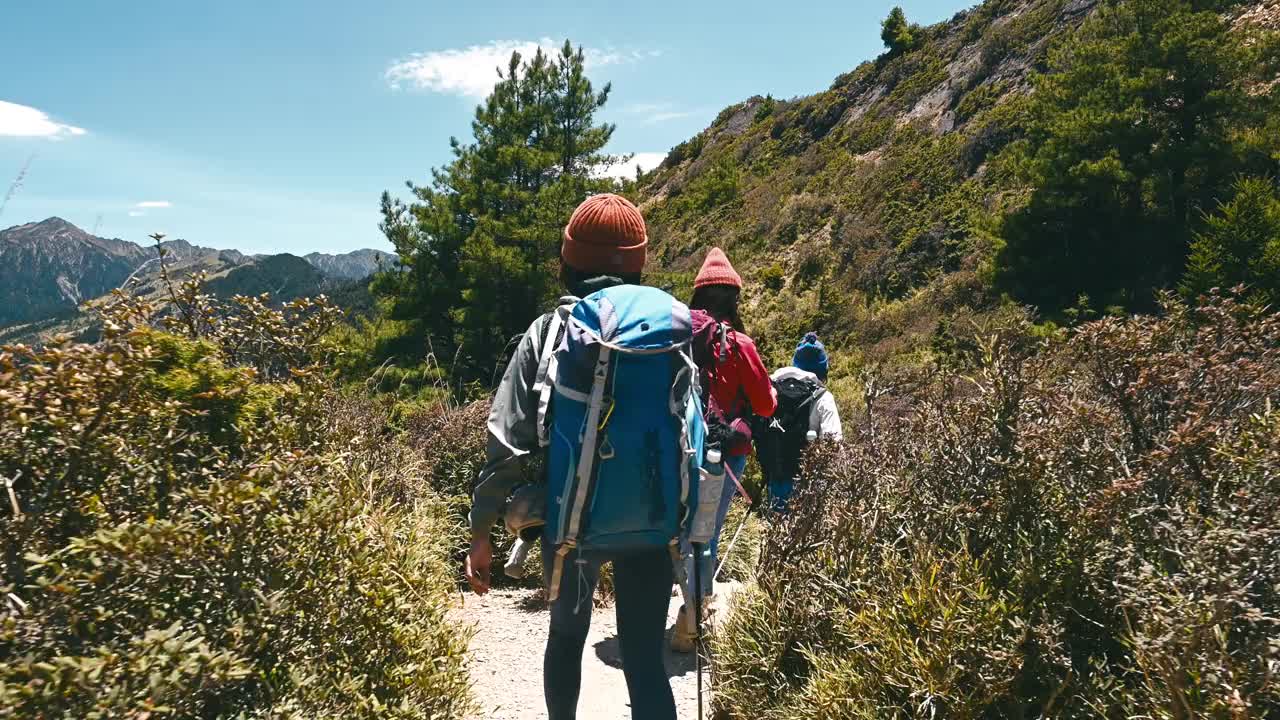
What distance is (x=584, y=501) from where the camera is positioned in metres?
1.78

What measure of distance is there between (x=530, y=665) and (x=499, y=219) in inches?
330

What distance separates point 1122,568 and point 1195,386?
2.72 ft

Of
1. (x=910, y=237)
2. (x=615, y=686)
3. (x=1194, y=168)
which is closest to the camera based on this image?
(x=615, y=686)

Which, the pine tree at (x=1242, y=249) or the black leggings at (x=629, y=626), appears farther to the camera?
the pine tree at (x=1242, y=249)

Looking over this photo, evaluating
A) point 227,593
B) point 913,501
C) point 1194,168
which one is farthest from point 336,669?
point 1194,168

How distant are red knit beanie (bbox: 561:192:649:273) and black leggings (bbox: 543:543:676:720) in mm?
793

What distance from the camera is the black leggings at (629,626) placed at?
1.94m

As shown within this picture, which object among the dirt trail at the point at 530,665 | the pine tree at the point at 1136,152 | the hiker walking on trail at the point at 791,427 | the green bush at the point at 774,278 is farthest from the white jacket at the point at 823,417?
the green bush at the point at 774,278

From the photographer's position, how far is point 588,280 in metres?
2.02

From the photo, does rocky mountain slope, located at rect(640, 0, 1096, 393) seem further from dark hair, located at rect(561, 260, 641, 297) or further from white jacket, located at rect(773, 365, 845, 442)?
dark hair, located at rect(561, 260, 641, 297)

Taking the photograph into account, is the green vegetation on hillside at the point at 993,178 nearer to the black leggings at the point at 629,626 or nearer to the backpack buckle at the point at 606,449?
the black leggings at the point at 629,626

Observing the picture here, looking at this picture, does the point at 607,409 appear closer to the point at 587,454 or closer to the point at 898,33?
the point at 587,454

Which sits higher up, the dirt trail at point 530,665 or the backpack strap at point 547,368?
the backpack strap at point 547,368

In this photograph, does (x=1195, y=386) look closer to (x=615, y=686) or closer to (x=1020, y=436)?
(x=1020, y=436)
